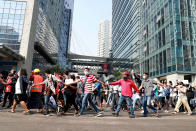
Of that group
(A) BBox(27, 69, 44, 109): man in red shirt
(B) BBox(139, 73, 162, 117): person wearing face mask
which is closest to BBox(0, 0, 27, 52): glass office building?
(A) BBox(27, 69, 44, 109): man in red shirt

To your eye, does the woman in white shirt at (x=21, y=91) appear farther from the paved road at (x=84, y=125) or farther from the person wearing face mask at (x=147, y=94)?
the person wearing face mask at (x=147, y=94)

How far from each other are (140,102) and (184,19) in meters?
24.0

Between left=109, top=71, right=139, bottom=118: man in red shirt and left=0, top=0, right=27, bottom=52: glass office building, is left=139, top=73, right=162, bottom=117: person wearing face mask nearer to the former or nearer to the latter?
left=109, top=71, right=139, bottom=118: man in red shirt

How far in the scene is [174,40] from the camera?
25625 mm

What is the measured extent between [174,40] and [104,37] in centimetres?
16877

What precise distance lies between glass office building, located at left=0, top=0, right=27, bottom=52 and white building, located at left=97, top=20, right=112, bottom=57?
163 meters

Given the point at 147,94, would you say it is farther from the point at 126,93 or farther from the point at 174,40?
the point at 174,40

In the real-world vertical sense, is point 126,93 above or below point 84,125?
above

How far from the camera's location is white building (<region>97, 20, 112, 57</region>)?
189 m

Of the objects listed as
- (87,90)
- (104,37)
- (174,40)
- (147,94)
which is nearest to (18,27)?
(87,90)

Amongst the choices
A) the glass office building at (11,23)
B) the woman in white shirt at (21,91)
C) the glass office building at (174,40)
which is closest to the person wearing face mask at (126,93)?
the woman in white shirt at (21,91)

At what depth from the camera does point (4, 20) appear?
968 inches

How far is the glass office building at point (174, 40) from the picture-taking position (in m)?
25.1

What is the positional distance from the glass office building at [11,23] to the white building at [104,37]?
163258mm
